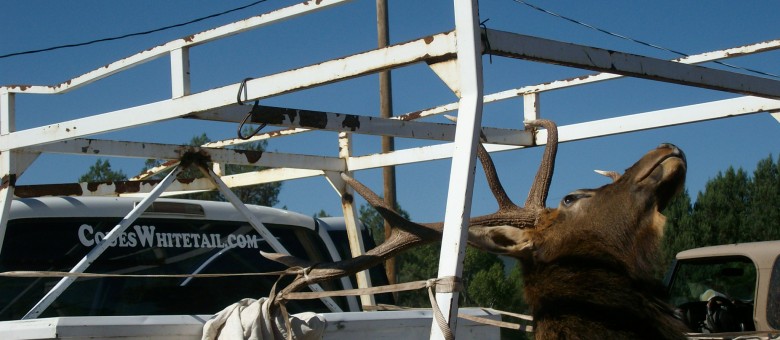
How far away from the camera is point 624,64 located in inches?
189

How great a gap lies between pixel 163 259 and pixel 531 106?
2.54m

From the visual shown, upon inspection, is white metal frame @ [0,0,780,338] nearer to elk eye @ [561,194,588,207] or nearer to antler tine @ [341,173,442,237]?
antler tine @ [341,173,442,237]

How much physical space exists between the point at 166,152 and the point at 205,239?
593 mm

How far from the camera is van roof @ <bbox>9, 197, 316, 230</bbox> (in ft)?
19.3

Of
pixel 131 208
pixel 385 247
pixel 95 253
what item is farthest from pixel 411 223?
pixel 131 208

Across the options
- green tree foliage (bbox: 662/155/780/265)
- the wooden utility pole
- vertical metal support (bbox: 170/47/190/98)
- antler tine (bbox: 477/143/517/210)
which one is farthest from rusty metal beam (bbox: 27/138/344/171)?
green tree foliage (bbox: 662/155/780/265)

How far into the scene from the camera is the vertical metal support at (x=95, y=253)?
5379 mm

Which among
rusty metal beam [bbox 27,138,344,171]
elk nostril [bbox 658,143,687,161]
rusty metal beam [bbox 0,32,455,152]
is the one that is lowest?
elk nostril [bbox 658,143,687,161]

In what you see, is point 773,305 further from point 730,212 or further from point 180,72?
point 730,212

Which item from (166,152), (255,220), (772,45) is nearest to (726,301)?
(772,45)

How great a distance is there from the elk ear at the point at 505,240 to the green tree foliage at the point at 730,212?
12781 mm

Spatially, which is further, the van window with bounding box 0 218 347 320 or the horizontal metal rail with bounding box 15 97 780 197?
the horizontal metal rail with bounding box 15 97 780 197

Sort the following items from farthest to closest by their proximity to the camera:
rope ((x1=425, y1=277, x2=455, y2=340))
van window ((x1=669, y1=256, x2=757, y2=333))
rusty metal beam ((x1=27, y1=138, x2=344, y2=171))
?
1. van window ((x1=669, y1=256, x2=757, y2=333))
2. rusty metal beam ((x1=27, y1=138, x2=344, y2=171))
3. rope ((x1=425, y1=277, x2=455, y2=340))

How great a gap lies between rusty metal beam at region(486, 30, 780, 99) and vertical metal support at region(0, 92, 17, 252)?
2976 millimetres
